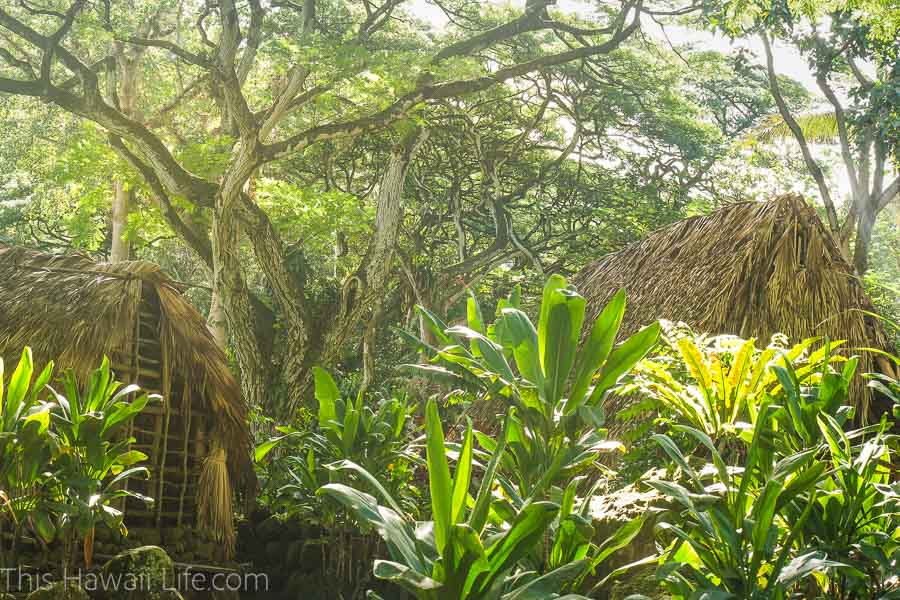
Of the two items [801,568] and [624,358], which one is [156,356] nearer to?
[624,358]

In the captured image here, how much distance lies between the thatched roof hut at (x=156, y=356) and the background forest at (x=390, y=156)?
554mm

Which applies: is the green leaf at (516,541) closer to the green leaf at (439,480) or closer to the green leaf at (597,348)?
the green leaf at (439,480)

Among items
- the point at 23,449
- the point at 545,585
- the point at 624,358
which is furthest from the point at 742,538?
the point at 23,449

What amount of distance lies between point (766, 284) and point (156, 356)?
11.8ft

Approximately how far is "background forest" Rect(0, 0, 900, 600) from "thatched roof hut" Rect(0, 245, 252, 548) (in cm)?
55

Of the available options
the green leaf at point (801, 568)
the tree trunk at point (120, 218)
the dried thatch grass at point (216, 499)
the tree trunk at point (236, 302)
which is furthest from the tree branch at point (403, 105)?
the green leaf at point (801, 568)

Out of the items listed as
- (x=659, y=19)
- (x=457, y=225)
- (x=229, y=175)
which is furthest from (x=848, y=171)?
(x=229, y=175)

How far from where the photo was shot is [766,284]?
4.62 m

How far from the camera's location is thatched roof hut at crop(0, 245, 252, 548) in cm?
527

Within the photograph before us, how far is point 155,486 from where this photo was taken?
5.55 metres

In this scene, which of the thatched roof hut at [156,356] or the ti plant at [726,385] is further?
the thatched roof hut at [156,356]

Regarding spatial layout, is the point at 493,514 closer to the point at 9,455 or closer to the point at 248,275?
the point at 9,455

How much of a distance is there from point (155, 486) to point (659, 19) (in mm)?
8042

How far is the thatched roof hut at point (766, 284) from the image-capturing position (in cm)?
456
